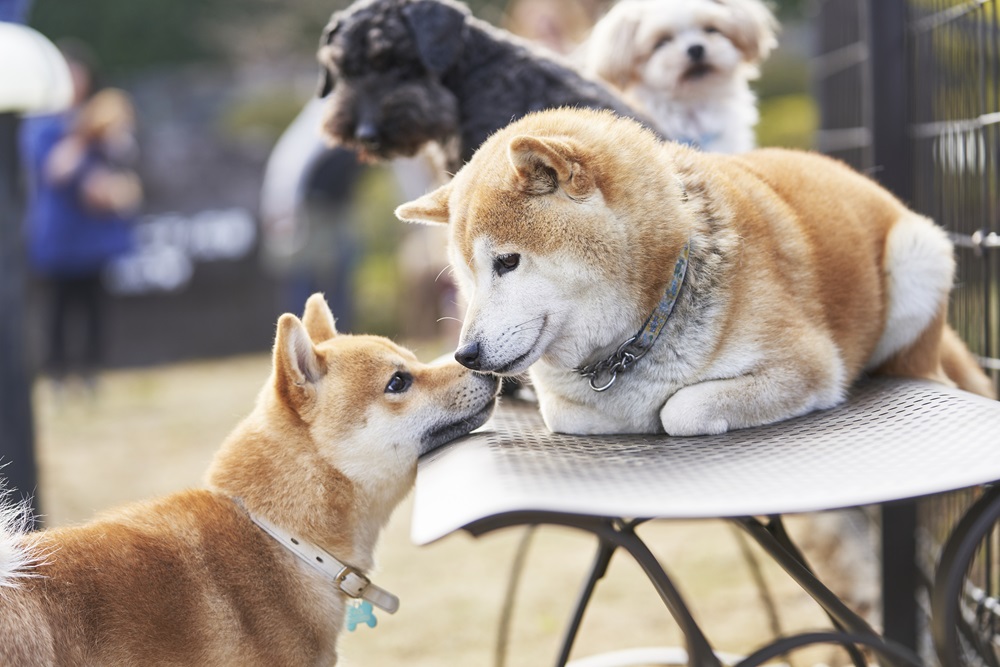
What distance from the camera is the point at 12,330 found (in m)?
3.75

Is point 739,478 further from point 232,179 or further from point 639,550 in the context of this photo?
point 232,179

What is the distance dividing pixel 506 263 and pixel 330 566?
807mm

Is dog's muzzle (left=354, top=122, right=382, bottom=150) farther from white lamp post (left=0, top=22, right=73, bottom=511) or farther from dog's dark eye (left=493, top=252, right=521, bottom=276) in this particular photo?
dog's dark eye (left=493, top=252, right=521, bottom=276)

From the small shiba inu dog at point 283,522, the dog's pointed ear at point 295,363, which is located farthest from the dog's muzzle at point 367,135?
the dog's pointed ear at point 295,363

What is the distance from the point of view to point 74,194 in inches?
339

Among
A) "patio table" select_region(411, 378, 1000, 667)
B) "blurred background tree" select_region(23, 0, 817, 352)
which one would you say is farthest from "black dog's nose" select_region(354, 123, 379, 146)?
"blurred background tree" select_region(23, 0, 817, 352)

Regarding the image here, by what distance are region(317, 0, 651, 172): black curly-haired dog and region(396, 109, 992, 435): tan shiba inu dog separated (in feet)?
2.95

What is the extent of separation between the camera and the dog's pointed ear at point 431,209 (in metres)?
2.26

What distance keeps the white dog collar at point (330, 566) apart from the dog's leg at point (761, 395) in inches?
30.4

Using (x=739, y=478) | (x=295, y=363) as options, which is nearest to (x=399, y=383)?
(x=295, y=363)

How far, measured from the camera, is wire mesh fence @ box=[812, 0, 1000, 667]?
2824 mm

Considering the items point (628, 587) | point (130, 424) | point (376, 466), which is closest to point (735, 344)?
point (376, 466)

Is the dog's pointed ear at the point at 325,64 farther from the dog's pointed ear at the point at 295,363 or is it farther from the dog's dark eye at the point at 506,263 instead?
the dog's dark eye at the point at 506,263

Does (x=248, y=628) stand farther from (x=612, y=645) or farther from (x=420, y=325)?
(x=420, y=325)
